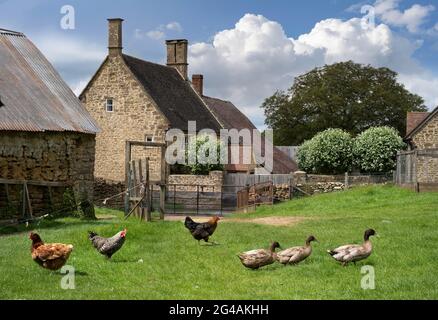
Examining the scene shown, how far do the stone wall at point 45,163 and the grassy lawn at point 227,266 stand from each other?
2.90 meters

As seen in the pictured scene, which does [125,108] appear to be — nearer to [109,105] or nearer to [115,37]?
[109,105]

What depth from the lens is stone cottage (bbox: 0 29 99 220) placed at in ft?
74.0

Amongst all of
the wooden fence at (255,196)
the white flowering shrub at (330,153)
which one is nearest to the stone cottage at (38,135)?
the wooden fence at (255,196)

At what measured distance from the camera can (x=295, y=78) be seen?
7044 cm

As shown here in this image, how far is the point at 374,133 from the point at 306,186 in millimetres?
9278

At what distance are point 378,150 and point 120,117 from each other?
667 inches

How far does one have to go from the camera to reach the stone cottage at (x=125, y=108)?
42.0 meters

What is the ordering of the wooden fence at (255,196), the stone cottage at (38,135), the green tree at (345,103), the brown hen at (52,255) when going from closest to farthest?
the brown hen at (52,255) → the stone cottage at (38,135) → the wooden fence at (255,196) → the green tree at (345,103)

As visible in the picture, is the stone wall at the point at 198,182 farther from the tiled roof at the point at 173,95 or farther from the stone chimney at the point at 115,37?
the stone chimney at the point at 115,37

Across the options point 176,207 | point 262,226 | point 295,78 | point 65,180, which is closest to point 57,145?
point 65,180

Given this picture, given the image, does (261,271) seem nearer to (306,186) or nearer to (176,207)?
(176,207)

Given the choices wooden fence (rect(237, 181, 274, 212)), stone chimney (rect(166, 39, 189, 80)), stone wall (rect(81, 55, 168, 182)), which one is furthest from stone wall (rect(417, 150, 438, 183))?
stone chimney (rect(166, 39, 189, 80))

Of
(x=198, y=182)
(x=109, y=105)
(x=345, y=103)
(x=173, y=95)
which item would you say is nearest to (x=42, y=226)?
(x=198, y=182)

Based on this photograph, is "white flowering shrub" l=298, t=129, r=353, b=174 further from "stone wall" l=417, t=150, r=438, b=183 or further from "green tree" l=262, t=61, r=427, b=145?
"green tree" l=262, t=61, r=427, b=145
